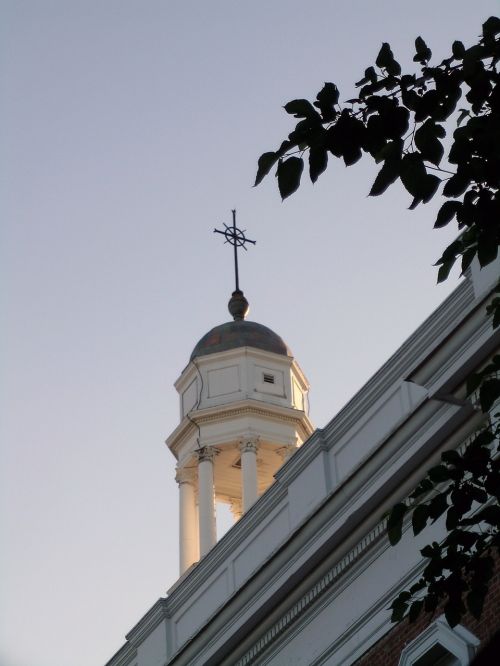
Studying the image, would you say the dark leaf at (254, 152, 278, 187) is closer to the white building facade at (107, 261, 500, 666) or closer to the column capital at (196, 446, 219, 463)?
the white building facade at (107, 261, 500, 666)

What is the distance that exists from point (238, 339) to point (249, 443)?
350 centimetres

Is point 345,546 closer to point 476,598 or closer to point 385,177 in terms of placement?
point 476,598

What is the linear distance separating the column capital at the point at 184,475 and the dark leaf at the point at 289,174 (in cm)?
2595

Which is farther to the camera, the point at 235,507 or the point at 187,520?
the point at 235,507

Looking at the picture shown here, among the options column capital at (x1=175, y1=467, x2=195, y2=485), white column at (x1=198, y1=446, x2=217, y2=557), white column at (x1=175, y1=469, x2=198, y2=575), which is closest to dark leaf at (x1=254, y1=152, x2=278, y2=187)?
white column at (x1=198, y1=446, x2=217, y2=557)

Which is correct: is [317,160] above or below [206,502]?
below

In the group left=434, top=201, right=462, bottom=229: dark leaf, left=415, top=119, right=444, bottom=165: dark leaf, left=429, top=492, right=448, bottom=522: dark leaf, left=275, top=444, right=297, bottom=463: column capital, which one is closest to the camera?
left=415, top=119, right=444, bottom=165: dark leaf

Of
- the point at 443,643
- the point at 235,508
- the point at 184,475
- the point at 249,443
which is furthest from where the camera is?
the point at 235,508

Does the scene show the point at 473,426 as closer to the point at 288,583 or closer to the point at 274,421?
the point at 288,583

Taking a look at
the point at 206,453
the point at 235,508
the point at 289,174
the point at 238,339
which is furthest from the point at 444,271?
the point at 235,508

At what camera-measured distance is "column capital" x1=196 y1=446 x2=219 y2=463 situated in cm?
3341

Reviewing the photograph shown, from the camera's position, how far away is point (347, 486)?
1781 centimetres

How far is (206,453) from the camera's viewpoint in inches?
1318

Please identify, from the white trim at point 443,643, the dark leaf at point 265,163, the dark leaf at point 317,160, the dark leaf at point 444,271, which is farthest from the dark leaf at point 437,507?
the white trim at point 443,643
